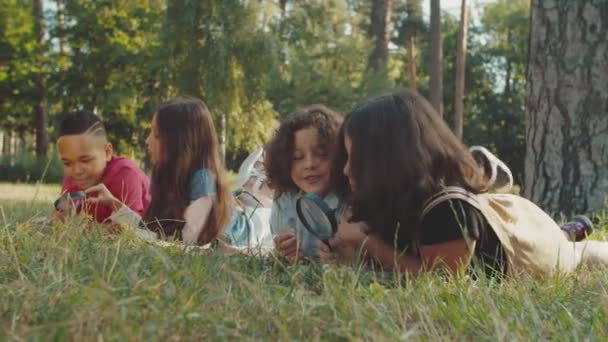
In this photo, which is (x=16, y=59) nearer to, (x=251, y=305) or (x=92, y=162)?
(x=92, y=162)

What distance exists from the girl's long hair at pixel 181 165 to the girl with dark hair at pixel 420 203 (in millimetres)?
1515

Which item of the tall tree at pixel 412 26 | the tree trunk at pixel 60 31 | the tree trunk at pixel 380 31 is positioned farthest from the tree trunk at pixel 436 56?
the tree trunk at pixel 60 31

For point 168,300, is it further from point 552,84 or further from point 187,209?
point 552,84

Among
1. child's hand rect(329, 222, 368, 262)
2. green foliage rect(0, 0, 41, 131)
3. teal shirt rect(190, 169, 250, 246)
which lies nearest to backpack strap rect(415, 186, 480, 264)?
child's hand rect(329, 222, 368, 262)

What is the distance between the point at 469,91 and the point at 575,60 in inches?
1325

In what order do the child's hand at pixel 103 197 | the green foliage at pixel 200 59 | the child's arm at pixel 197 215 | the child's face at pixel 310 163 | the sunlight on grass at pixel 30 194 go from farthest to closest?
1. the green foliage at pixel 200 59
2. the sunlight on grass at pixel 30 194
3. the child's arm at pixel 197 215
4. the child's hand at pixel 103 197
5. the child's face at pixel 310 163

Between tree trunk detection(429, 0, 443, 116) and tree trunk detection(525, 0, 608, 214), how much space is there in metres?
15.8

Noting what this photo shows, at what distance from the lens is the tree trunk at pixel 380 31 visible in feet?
87.1

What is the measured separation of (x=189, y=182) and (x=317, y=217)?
5.14 ft

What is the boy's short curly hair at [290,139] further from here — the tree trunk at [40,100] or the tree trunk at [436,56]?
the tree trunk at [40,100]

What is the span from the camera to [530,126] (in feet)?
19.8

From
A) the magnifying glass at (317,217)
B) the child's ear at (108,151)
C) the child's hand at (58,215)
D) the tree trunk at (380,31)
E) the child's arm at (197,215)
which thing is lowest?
the child's arm at (197,215)

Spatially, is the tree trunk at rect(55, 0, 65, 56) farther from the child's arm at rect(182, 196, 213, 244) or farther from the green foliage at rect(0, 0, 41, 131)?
the child's arm at rect(182, 196, 213, 244)

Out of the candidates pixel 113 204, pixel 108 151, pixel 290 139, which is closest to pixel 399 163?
pixel 290 139
